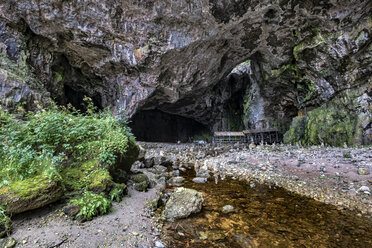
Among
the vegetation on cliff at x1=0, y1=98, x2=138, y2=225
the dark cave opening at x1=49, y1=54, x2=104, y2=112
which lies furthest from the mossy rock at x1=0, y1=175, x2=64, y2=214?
the dark cave opening at x1=49, y1=54, x2=104, y2=112

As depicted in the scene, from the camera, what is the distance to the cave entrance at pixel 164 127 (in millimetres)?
25328

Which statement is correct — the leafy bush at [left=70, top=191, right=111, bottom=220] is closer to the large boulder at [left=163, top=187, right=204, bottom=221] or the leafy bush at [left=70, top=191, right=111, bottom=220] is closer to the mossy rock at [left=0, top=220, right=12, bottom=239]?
the mossy rock at [left=0, top=220, right=12, bottom=239]

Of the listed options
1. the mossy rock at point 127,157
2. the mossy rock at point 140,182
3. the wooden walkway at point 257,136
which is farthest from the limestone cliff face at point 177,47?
the mossy rock at point 140,182

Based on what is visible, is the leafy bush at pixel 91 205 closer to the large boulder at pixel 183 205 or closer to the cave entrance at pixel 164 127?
the large boulder at pixel 183 205

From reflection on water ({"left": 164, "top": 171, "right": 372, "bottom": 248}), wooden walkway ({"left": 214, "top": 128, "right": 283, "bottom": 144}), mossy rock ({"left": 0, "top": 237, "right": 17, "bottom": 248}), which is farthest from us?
wooden walkway ({"left": 214, "top": 128, "right": 283, "bottom": 144})

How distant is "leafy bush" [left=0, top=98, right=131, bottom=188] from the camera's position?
2.77 m

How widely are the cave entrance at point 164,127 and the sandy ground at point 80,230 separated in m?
22.1

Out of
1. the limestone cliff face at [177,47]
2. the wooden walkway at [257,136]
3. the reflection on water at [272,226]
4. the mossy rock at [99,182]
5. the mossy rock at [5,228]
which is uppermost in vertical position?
the limestone cliff face at [177,47]

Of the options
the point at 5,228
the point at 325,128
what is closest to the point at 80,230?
the point at 5,228

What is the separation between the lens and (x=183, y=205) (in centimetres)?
329

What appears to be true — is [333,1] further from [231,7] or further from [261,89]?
[261,89]

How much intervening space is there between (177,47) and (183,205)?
11112 millimetres

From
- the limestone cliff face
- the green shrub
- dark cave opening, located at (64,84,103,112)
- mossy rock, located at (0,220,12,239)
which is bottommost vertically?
mossy rock, located at (0,220,12,239)

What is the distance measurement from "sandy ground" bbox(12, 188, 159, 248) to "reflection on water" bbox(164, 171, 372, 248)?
0.47 m
